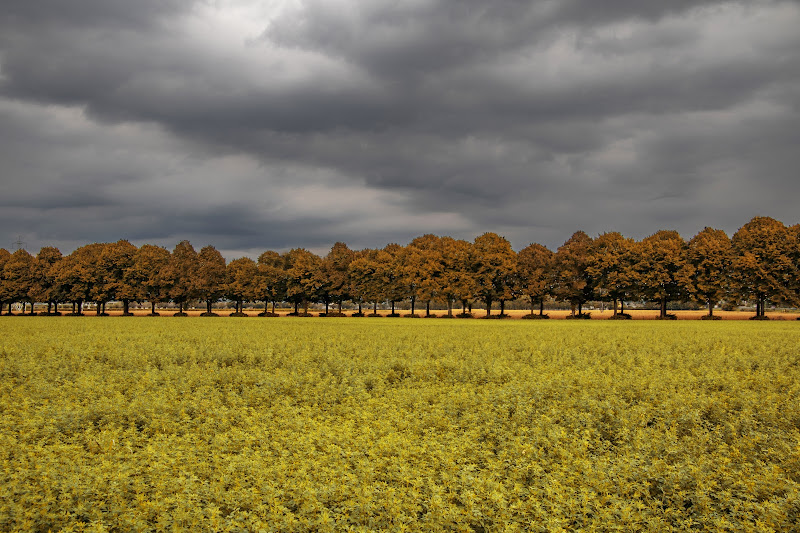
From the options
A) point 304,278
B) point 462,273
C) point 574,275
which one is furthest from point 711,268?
point 304,278

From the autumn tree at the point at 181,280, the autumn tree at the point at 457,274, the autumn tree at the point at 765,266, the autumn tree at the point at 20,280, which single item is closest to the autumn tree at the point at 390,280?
the autumn tree at the point at 457,274

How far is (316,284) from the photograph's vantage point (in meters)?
117

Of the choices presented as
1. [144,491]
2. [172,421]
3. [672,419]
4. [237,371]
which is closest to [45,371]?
[237,371]

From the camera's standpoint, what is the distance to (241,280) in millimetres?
121875

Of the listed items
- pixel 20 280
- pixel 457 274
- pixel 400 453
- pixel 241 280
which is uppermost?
pixel 457 274

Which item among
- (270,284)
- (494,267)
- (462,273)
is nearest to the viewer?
(494,267)

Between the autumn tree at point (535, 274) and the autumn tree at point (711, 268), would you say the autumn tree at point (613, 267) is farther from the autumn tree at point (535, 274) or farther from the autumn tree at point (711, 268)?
the autumn tree at point (711, 268)

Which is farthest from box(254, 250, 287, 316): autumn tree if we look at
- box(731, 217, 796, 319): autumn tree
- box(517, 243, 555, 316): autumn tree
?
box(731, 217, 796, 319): autumn tree

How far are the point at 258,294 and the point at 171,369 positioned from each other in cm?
10572

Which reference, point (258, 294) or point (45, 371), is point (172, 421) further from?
point (258, 294)

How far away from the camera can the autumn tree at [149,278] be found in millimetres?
112812

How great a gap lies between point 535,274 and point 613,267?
14.8 m

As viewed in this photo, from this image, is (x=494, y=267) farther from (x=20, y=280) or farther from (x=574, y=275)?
(x=20, y=280)

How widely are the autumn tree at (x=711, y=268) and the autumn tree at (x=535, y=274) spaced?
2556 cm
